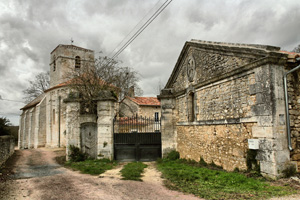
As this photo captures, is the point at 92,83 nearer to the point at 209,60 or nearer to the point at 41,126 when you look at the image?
the point at 209,60

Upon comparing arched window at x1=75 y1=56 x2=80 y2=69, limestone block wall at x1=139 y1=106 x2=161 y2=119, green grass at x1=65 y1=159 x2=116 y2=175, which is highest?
arched window at x1=75 y1=56 x2=80 y2=69

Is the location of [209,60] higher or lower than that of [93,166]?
higher

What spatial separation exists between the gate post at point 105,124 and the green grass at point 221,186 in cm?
431

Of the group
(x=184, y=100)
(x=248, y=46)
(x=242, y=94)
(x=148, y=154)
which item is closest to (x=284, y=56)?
(x=248, y=46)

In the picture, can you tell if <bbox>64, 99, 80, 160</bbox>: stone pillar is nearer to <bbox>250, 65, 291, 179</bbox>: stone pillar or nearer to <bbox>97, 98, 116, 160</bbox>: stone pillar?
<bbox>97, 98, 116, 160</bbox>: stone pillar

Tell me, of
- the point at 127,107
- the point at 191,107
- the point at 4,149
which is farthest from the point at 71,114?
the point at 127,107

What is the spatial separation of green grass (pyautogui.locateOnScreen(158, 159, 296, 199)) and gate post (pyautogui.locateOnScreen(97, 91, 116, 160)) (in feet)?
14.1

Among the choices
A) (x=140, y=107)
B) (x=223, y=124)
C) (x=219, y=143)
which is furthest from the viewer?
(x=140, y=107)

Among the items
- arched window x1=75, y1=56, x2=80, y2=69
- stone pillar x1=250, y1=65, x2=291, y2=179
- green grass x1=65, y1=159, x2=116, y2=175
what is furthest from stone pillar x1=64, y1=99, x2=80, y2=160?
arched window x1=75, y1=56, x2=80, y2=69

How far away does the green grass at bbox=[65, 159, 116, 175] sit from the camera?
8.91 m

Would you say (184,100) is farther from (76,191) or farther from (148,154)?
(76,191)

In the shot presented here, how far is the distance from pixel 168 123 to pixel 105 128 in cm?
350

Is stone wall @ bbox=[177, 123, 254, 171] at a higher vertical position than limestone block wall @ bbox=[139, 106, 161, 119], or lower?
lower

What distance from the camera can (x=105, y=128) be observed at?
445 inches
